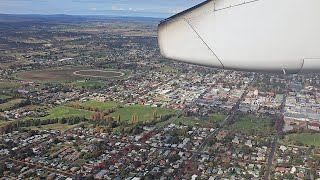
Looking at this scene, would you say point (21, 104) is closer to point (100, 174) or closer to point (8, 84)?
point (8, 84)

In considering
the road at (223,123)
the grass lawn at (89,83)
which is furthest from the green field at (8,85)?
the road at (223,123)

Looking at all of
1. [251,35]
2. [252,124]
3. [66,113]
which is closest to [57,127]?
[66,113]

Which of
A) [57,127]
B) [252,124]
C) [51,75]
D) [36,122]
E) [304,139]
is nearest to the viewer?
[304,139]

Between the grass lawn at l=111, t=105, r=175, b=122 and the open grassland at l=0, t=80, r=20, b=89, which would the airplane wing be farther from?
the open grassland at l=0, t=80, r=20, b=89

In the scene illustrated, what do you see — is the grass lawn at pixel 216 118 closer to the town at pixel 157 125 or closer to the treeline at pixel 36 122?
the town at pixel 157 125

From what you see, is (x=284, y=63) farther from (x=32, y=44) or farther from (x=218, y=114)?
(x=32, y=44)

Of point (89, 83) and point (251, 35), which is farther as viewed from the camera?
point (89, 83)

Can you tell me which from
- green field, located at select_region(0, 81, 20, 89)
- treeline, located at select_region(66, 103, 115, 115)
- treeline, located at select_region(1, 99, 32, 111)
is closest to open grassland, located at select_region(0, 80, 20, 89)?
green field, located at select_region(0, 81, 20, 89)
